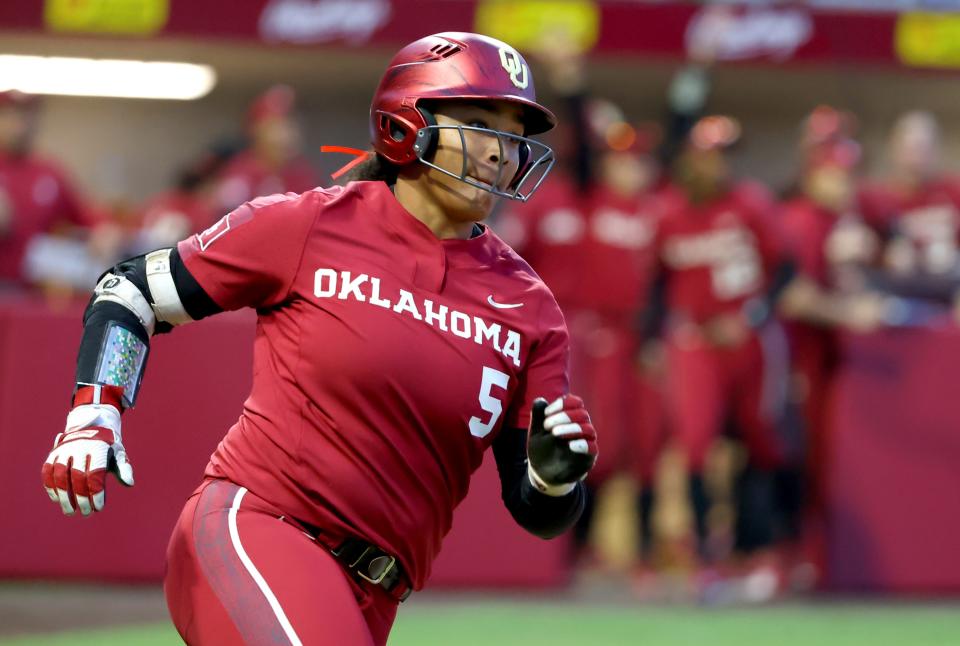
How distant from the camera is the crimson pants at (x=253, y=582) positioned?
2.81 m

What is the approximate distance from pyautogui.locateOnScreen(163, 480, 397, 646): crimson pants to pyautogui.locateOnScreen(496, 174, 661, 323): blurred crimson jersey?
5547 millimetres

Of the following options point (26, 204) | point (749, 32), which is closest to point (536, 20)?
point (749, 32)

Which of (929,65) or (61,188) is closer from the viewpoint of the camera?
(61,188)

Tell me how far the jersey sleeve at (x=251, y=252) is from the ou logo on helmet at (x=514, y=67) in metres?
0.52

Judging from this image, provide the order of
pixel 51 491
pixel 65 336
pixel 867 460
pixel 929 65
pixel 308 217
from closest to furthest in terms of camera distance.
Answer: pixel 51 491
pixel 308 217
pixel 65 336
pixel 867 460
pixel 929 65

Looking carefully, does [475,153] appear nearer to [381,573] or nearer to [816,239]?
[381,573]

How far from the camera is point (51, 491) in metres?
2.80

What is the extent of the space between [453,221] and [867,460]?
538 centimetres

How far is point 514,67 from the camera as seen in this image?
3.19 m

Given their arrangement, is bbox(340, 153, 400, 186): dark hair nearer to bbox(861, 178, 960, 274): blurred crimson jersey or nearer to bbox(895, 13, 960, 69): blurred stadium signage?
bbox(861, 178, 960, 274): blurred crimson jersey

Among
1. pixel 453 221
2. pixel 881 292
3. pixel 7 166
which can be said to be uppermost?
pixel 453 221

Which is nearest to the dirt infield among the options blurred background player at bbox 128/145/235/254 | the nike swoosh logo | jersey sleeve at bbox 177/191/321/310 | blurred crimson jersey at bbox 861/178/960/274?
blurred background player at bbox 128/145/235/254

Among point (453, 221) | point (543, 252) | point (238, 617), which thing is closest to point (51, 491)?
point (238, 617)

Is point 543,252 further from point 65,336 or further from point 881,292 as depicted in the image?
point 65,336
